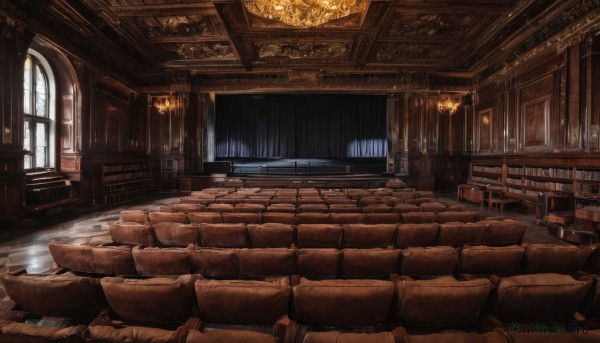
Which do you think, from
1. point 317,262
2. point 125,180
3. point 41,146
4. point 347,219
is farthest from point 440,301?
point 125,180

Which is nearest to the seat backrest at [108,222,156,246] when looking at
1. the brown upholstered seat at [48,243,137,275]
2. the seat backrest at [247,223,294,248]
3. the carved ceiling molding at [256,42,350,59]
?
the brown upholstered seat at [48,243,137,275]

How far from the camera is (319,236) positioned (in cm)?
309

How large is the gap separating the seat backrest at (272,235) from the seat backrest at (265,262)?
2.55 ft

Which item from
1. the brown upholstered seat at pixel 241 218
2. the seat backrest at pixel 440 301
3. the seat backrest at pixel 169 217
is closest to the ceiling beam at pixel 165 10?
the seat backrest at pixel 169 217

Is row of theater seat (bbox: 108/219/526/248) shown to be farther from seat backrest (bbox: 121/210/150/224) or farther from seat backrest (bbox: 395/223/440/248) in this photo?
seat backrest (bbox: 121/210/150/224)

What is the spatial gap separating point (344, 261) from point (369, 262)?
204mm

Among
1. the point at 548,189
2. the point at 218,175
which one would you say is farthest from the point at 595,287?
the point at 218,175

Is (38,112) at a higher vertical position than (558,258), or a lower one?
higher

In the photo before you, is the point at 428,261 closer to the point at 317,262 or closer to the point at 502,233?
the point at 317,262

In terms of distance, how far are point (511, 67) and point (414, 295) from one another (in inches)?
440

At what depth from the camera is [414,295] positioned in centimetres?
156

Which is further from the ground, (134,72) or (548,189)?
(134,72)

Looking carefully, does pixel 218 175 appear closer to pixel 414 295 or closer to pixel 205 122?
pixel 205 122

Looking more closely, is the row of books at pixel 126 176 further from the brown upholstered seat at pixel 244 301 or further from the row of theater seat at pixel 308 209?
the brown upholstered seat at pixel 244 301
